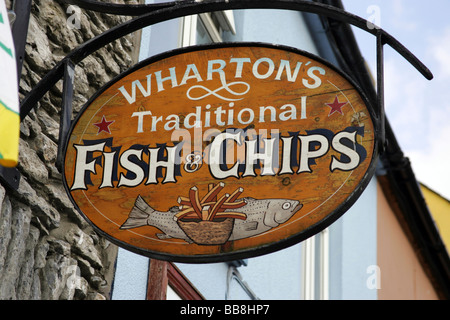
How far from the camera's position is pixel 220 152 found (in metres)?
3.47

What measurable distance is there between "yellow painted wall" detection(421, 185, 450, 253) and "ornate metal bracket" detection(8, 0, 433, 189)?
13.1 metres

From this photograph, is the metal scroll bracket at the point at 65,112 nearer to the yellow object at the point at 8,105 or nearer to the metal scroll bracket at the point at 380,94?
the yellow object at the point at 8,105

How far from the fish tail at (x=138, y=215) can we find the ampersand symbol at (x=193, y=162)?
228 mm

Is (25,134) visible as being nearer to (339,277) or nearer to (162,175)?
(162,175)

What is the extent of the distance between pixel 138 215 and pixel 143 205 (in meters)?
0.05

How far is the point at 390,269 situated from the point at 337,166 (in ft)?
27.7

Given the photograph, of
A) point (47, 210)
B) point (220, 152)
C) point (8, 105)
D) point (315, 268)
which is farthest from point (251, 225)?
point (315, 268)

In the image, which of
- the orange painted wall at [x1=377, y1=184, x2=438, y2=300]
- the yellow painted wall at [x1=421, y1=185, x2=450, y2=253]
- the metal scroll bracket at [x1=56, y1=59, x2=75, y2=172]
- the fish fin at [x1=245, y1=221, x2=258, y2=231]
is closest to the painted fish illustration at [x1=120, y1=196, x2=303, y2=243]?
the fish fin at [x1=245, y1=221, x2=258, y2=231]

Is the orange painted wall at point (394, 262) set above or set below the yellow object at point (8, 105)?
above

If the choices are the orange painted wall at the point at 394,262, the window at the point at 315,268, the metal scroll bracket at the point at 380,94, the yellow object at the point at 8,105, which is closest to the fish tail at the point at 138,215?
the yellow object at the point at 8,105

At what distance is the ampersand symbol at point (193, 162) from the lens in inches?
137

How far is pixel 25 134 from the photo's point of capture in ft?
13.2
